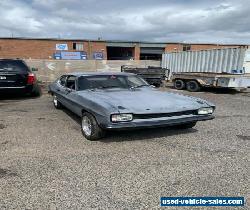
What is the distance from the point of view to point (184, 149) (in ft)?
15.6

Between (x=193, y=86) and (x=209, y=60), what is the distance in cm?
334

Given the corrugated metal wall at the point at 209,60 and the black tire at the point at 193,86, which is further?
the corrugated metal wall at the point at 209,60

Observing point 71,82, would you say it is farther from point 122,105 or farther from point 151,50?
point 151,50

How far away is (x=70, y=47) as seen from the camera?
43250 mm

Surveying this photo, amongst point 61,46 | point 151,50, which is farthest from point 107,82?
point 151,50

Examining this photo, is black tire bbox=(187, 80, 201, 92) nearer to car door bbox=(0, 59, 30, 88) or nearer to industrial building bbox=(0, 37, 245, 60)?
car door bbox=(0, 59, 30, 88)

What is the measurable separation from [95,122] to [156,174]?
5.45ft

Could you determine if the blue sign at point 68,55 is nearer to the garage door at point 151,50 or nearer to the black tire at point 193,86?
the garage door at point 151,50

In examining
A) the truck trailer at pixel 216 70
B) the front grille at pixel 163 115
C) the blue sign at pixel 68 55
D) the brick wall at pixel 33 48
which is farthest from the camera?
the blue sign at pixel 68 55

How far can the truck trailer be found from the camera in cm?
1286

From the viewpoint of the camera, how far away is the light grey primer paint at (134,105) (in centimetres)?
457

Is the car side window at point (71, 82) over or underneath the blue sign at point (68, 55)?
over

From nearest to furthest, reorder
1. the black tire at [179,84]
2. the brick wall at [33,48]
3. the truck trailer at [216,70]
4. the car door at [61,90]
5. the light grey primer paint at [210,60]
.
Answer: the car door at [61,90]
the truck trailer at [216,70]
the light grey primer paint at [210,60]
the black tire at [179,84]
the brick wall at [33,48]

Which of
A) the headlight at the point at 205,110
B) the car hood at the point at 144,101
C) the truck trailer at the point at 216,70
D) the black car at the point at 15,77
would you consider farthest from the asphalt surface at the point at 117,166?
the truck trailer at the point at 216,70
